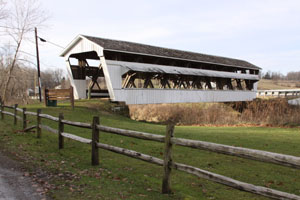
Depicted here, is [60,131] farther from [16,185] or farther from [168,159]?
[168,159]

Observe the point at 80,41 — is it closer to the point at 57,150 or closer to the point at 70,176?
the point at 57,150

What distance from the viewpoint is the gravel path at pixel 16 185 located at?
4.09 meters

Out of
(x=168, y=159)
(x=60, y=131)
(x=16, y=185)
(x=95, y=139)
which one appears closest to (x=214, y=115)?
(x=60, y=131)

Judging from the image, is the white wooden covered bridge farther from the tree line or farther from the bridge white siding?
the tree line

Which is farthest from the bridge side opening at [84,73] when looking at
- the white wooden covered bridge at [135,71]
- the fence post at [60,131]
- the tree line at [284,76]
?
the tree line at [284,76]

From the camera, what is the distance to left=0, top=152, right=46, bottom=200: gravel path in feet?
13.4

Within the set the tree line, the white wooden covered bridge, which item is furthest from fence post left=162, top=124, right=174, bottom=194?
the tree line

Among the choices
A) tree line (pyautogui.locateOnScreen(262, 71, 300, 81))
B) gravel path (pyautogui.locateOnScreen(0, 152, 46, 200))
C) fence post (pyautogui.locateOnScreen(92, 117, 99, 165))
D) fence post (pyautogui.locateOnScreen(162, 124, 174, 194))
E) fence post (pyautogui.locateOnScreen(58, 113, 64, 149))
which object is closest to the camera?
gravel path (pyautogui.locateOnScreen(0, 152, 46, 200))

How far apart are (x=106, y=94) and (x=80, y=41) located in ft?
19.2

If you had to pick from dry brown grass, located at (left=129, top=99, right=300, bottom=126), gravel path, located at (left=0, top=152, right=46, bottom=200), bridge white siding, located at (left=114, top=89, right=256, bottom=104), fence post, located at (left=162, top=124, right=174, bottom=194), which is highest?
bridge white siding, located at (left=114, top=89, right=256, bottom=104)

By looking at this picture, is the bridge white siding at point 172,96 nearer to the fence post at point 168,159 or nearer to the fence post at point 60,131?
the fence post at point 60,131

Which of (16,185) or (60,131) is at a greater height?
(60,131)

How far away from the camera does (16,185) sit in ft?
15.1

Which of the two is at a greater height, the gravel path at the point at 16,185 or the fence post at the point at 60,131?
the fence post at the point at 60,131
